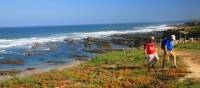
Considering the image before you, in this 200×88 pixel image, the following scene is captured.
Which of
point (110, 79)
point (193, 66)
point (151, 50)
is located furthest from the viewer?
point (193, 66)

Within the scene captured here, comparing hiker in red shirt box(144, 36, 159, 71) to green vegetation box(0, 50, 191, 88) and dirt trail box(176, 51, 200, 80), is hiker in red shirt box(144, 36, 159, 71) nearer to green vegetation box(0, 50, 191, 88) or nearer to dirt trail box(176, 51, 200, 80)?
green vegetation box(0, 50, 191, 88)

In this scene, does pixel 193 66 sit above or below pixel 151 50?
below

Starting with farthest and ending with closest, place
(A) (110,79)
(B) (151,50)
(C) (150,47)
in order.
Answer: (B) (151,50)
(C) (150,47)
(A) (110,79)

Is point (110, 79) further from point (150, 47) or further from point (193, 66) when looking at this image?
point (193, 66)

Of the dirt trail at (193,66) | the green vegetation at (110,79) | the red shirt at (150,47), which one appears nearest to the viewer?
the green vegetation at (110,79)

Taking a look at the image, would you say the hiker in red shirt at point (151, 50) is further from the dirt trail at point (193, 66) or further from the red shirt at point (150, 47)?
the dirt trail at point (193, 66)

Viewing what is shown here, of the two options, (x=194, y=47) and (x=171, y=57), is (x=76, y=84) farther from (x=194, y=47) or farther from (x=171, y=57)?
(x=194, y=47)

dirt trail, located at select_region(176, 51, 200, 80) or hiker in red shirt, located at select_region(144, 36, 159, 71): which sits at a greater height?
hiker in red shirt, located at select_region(144, 36, 159, 71)

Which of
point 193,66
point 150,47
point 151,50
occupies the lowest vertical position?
point 193,66

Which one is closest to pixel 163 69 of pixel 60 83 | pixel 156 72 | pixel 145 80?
pixel 156 72

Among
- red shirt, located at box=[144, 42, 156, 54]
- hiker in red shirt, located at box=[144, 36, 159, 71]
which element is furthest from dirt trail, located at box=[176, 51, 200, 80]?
red shirt, located at box=[144, 42, 156, 54]

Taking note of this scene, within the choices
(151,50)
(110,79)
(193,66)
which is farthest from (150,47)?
(110,79)

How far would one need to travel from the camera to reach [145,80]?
17891mm

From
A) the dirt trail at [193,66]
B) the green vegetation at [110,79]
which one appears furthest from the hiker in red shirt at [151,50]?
the dirt trail at [193,66]
